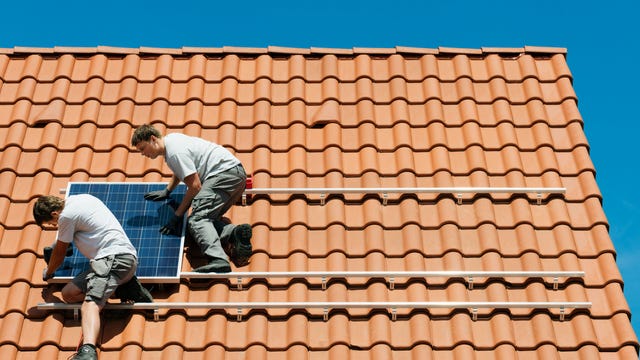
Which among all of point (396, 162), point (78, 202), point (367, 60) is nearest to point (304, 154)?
point (396, 162)

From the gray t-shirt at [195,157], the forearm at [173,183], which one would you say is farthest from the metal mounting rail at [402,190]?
the forearm at [173,183]

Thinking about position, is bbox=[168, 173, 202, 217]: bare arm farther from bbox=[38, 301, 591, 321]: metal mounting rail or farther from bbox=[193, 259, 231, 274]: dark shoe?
bbox=[38, 301, 591, 321]: metal mounting rail

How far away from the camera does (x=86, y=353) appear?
8.70 meters

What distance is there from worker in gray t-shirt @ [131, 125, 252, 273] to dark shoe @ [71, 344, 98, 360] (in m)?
1.27

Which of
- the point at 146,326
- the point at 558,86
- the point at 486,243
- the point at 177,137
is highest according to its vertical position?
the point at 558,86

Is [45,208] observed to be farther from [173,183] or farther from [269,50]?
[269,50]

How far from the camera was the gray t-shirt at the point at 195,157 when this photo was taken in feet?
32.3

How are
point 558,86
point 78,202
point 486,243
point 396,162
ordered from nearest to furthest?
point 78,202, point 486,243, point 396,162, point 558,86

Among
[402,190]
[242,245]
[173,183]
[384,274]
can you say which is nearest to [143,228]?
[173,183]

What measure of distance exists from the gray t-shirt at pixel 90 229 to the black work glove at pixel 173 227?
56 centimetres

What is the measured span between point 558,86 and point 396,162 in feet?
7.26

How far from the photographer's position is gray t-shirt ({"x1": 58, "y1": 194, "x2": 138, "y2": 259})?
919 cm

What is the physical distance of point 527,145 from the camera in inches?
439

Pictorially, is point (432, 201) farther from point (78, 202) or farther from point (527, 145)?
point (78, 202)
